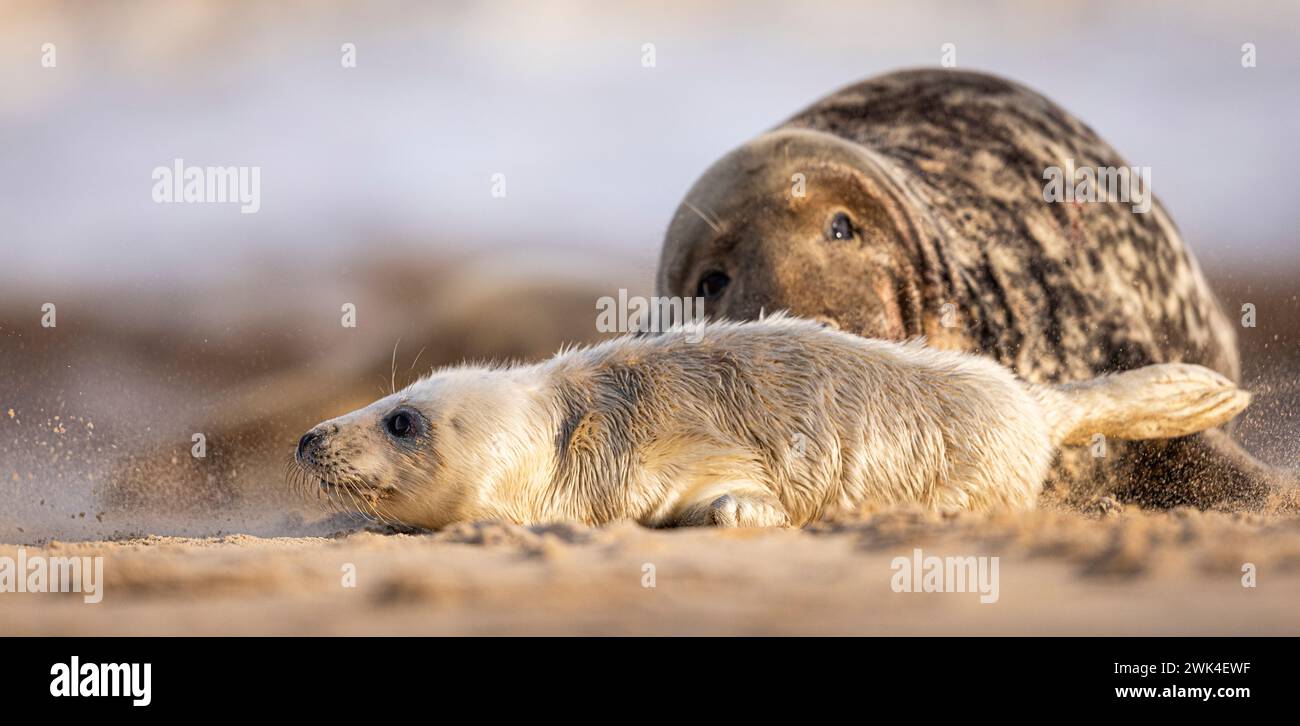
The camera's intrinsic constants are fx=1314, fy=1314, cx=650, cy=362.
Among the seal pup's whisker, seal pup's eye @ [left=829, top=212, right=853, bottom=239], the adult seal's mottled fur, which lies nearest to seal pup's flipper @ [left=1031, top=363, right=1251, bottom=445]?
the adult seal's mottled fur

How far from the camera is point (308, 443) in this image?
12.2ft

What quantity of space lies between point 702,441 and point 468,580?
1.50 meters

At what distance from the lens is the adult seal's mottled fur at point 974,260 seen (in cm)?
534

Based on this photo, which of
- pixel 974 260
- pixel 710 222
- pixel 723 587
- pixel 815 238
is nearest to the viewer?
pixel 723 587

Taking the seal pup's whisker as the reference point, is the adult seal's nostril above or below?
below

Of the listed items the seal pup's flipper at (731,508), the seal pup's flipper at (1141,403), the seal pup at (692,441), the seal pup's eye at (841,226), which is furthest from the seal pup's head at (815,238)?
the seal pup's flipper at (731,508)

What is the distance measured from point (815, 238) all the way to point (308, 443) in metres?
2.44

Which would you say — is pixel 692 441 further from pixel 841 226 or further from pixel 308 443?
pixel 841 226

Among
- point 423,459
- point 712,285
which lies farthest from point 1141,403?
point 423,459

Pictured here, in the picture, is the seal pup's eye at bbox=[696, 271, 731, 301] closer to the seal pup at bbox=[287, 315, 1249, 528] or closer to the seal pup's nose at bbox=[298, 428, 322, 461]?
the seal pup at bbox=[287, 315, 1249, 528]

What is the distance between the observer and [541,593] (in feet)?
7.43

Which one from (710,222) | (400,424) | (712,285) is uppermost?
(710,222)

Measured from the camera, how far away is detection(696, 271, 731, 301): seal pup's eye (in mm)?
5602

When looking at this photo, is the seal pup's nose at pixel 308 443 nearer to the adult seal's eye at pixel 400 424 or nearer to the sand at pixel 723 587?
the adult seal's eye at pixel 400 424
